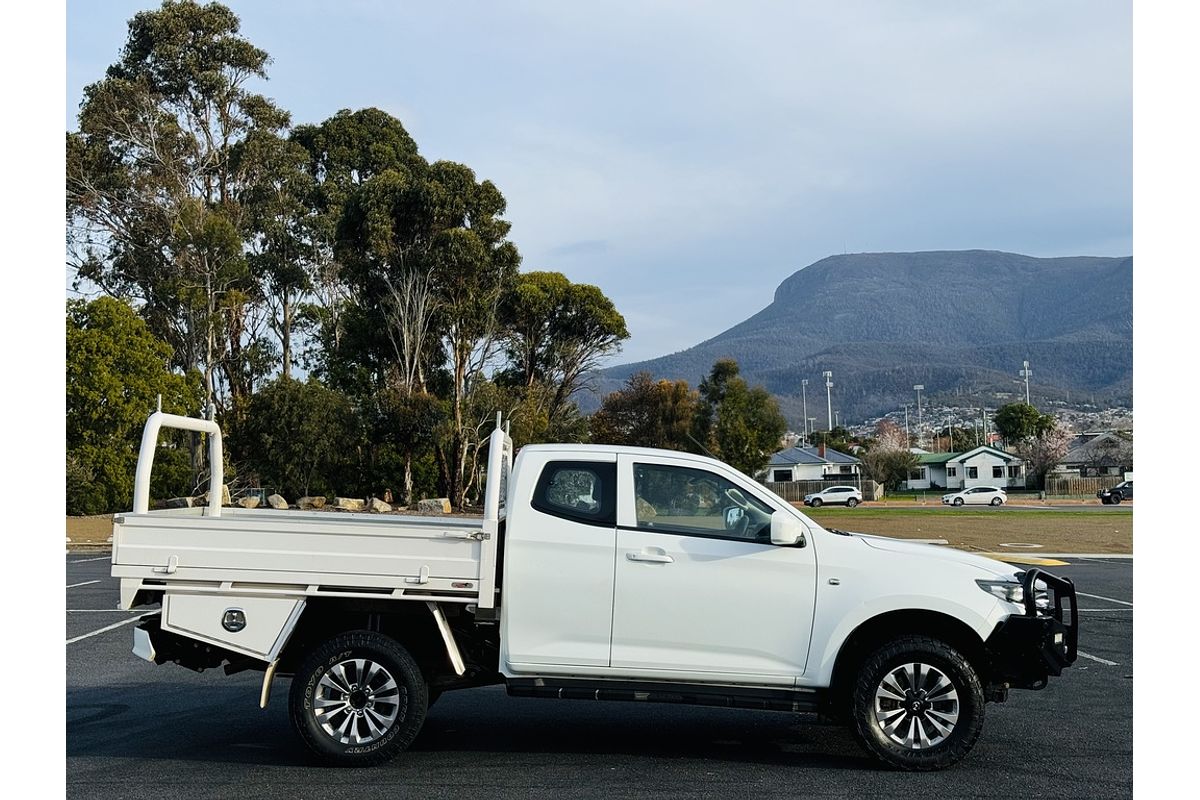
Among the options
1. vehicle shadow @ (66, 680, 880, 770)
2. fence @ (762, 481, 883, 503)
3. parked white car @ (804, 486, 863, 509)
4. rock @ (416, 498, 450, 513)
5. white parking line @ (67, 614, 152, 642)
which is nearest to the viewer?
vehicle shadow @ (66, 680, 880, 770)

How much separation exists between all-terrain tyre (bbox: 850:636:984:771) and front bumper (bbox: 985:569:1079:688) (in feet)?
1.13

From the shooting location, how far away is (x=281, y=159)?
49000mm

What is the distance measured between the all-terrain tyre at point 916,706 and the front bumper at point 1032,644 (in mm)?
343

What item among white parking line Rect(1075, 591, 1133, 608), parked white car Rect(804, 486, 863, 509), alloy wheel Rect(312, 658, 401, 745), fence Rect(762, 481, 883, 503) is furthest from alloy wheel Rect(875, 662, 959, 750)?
fence Rect(762, 481, 883, 503)

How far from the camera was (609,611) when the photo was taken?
7.19 m

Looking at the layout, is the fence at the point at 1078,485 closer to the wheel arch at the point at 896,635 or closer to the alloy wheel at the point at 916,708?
the wheel arch at the point at 896,635

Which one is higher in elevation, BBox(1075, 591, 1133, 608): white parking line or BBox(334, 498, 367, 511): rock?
BBox(1075, 591, 1133, 608): white parking line

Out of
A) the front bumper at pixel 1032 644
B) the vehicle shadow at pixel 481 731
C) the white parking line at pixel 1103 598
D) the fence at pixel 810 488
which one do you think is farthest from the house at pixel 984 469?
the front bumper at pixel 1032 644

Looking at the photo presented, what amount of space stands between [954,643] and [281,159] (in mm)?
46160

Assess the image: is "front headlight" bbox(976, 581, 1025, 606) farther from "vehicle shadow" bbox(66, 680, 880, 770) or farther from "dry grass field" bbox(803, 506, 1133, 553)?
"dry grass field" bbox(803, 506, 1133, 553)

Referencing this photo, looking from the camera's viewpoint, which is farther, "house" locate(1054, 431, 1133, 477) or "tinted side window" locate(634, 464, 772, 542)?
"house" locate(1054, 431, 1133, 477)

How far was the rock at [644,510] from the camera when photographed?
7.39 m

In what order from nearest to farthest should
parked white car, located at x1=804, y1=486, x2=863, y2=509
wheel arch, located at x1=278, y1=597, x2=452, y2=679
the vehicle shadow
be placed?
wheel arch, located at x1=278, y1=597, x2=452, y2=679
the vehicle shadow
parked white car, located at x1=804, y1=486, x2=863, y2=509

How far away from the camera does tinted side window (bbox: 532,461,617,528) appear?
290 inches
